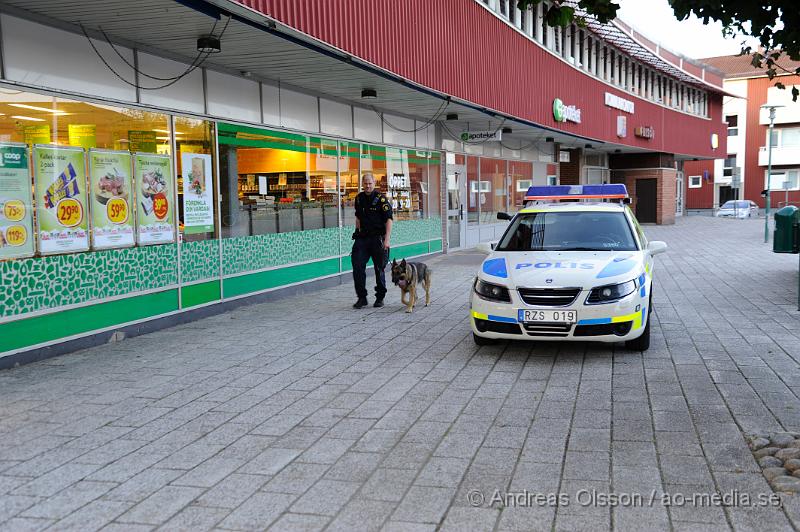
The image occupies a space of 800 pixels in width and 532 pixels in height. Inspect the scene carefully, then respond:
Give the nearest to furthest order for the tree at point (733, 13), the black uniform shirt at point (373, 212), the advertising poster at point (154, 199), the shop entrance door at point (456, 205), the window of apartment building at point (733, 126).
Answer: the tree at point (733, 13) → the advertising poster at point (154, 199) → the black uniform shirt at point (373, 212) → the shop entrance door at point (456, 205) → the window of apartment building at point (733, 126)

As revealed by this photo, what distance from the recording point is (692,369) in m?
6.91

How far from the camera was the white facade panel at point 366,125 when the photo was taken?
50.0 feet

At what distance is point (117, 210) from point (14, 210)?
4.92ft

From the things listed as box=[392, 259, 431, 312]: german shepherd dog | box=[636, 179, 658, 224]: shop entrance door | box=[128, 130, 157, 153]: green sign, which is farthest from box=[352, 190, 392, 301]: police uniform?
box=[636, 179, 658, 224]: shop entrance door

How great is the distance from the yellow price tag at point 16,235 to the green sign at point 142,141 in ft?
6.37

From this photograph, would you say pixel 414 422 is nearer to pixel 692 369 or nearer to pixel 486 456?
pixel 486 456

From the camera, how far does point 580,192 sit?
1077 centimetres

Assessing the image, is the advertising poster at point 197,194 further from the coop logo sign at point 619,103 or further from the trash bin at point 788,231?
the coop logo sign at point 619,103

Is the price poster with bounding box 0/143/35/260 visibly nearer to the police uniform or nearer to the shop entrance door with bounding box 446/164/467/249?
the police uniform

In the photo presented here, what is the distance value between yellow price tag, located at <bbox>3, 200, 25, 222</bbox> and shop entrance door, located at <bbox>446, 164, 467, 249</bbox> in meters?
14.0

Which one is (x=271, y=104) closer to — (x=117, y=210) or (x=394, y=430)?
(x=117, y=210)

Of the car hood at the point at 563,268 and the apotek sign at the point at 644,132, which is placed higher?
the apotek sign at the point at 644,132

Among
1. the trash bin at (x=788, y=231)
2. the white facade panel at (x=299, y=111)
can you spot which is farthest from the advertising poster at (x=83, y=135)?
the trash bin at (x=788, y=231)

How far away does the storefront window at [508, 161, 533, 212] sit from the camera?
1015 inches
